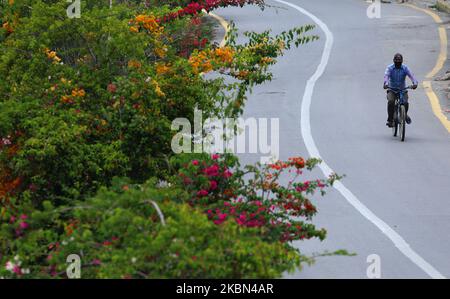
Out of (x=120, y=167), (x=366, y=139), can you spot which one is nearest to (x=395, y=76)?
(x=366, y=139)

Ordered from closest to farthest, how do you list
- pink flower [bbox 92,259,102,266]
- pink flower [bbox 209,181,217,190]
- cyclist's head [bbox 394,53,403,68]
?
pink flower [bbox 92,259,102,266], pink flower [bbox 209,181,217,190], cyclist's head [bbox 394,53,403,68]

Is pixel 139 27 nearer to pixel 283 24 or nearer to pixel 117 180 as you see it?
pixel 117 180

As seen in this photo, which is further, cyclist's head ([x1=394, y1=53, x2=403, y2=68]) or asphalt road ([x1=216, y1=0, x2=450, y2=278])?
cyclist's head ([x1=394, y1=53, x2=403, y2=68])

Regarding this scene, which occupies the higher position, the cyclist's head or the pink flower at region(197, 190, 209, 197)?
the cyclist's head

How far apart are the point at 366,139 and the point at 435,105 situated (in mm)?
5015

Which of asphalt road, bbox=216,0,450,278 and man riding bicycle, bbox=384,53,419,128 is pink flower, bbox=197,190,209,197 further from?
man riding bicycle, bbox=384,53,419,128

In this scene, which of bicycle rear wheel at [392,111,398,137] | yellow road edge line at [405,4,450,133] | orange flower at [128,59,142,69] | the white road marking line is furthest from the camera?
yellow road edge line at [405,4,450,133]

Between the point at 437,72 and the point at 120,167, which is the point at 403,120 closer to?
the point at 437,72

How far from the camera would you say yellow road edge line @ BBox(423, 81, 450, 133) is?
27203 millimetres

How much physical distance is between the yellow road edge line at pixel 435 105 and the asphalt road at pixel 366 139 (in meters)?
0.17

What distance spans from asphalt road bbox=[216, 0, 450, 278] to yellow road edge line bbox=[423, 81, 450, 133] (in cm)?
17

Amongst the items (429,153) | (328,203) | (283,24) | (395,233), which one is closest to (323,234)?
(395,233)

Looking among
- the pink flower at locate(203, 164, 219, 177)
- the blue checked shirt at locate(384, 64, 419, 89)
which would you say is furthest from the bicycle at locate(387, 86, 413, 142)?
the pink flower at locate(203, 164, 219, 177)

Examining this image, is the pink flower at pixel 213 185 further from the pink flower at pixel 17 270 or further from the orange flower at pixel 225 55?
the orange flower at pixel 225 55
